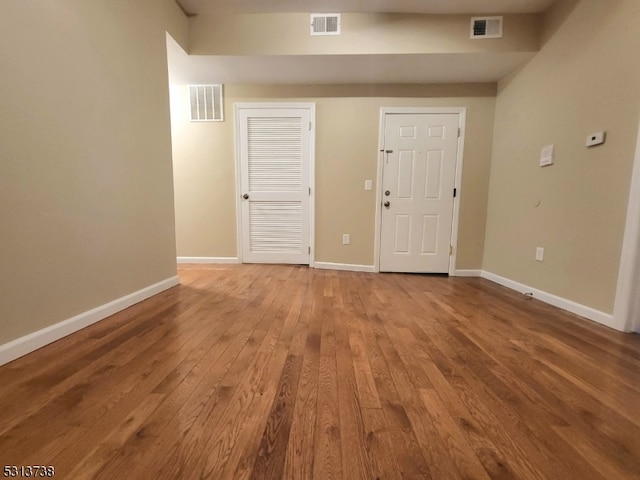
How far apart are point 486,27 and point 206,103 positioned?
10.2ft

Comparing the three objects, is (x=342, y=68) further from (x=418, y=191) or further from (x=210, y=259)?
(x=210, y=259)

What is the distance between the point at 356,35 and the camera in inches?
98.7

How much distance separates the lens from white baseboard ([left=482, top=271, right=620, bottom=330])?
1.85 m

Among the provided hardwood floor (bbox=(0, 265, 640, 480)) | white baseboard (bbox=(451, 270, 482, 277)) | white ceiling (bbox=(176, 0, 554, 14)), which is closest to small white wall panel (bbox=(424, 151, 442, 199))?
white baseboard (bbox=(451, 270, 482, 277))

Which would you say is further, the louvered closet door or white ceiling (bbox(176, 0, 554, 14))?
the louvered closet door

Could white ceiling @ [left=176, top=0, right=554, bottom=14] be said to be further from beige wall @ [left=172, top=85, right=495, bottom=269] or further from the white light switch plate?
the white light switch plate

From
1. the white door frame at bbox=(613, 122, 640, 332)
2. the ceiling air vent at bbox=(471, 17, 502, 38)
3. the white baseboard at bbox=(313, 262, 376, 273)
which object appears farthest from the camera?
the white baseboard at bbox=(313, 262, 376, 273)

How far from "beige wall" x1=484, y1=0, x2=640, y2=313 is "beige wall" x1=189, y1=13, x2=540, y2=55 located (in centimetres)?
32

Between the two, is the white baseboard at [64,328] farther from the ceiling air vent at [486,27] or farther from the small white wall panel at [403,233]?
the ceiling air vent at [486,27]

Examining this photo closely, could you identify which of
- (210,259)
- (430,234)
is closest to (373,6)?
(430,234)

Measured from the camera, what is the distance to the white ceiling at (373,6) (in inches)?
91.5

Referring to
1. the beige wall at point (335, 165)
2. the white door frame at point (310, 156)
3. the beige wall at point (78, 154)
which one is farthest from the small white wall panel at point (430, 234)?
the beige wall at point (78, 154)

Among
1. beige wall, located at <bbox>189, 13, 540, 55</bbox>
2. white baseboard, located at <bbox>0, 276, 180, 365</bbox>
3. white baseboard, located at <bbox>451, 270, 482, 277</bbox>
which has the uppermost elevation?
beige wall, located at <bbox>189, 13, 540, 55</bbox>

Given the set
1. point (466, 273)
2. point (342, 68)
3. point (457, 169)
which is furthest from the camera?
point (466, 273)
